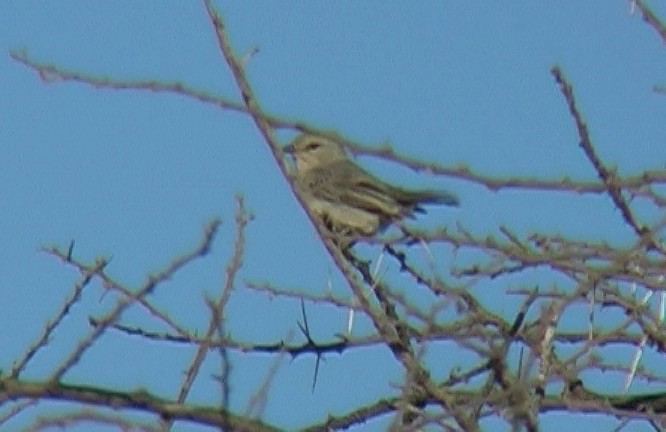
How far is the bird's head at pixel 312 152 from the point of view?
9.82m

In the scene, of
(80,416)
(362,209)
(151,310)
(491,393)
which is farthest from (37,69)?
(362,209)

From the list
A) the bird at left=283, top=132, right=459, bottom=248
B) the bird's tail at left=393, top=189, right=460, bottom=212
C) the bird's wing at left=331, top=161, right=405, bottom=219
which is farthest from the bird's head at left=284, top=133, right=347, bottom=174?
the bird's tail at left=393, top=189, right=460, bottom=212

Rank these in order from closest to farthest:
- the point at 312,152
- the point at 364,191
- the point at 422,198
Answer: the point at 422,198, the point at 364,191, the point at 312,152

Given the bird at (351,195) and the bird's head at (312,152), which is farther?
the bird's head at (312,152)

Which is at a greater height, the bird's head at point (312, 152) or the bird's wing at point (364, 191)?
the bird's head at point (312, 152)

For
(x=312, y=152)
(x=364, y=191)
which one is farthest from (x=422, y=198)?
(x=312, y=152)

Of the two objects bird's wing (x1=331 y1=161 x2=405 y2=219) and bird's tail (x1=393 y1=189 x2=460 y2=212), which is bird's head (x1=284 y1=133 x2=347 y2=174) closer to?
bird's wing (x1=331 y1=161 x2=405 y2=219)

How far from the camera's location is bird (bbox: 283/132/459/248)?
8.07m

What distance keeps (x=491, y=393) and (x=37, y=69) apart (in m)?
1.55

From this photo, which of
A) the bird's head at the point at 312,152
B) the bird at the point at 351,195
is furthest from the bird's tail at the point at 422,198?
the bird's head at the point at 312,152

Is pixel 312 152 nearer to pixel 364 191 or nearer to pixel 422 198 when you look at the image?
pixel 364 191

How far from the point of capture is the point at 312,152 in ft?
33.3

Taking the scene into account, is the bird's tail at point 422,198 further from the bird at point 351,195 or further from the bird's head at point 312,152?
the bird's head at point 312,152

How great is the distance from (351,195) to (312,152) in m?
1.33
